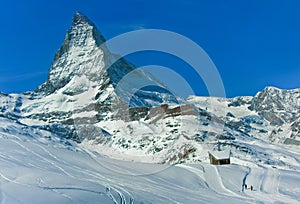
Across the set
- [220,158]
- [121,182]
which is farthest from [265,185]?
[220,158]

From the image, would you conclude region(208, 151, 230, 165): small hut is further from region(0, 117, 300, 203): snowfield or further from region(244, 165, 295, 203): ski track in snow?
region(0, 117, 300, 203): snowfield

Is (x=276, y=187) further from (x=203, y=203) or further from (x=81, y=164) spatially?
(x=81, y=164)

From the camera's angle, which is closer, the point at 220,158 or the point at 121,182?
the point at 121,182

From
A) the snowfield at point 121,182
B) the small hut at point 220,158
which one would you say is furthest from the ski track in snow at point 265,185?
the small hut at point 220,158

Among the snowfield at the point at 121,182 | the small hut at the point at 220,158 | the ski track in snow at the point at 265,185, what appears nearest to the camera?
the snowfield at the point at 121,182

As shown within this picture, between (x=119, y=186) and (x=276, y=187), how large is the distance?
23522mm

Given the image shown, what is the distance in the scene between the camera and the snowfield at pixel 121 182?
1257 inches

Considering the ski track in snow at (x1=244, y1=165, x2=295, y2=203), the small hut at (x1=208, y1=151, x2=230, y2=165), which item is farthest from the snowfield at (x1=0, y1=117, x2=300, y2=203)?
the small hut at (x1=208, y1=151, x2=230, y2=165)

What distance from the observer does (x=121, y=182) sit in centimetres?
4072

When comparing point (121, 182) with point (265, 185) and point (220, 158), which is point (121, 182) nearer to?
point (265, 185)

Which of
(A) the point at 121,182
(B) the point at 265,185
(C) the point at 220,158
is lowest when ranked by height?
(A) the point at 121,182

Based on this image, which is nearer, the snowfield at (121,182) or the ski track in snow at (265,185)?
the snowfield at (121,182)

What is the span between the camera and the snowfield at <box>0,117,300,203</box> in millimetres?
31922

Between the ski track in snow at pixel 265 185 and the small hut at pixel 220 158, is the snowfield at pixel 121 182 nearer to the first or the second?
the ski track in snow at pixel 265 185
